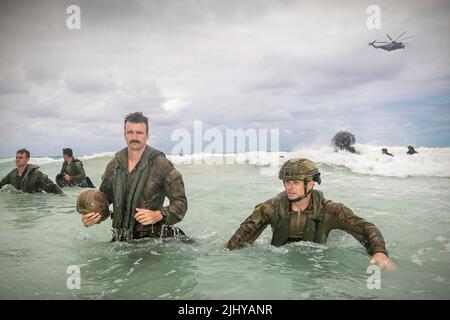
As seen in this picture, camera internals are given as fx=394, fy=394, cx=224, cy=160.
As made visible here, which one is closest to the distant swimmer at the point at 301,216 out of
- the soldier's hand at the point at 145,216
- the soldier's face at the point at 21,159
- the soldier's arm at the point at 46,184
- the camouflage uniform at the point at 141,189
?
the camouflage uniform at the point at 141,189

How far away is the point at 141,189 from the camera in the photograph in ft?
19.1

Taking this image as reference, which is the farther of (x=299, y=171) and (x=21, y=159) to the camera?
(x=21, y=159)

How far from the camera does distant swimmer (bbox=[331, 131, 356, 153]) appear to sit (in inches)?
1153

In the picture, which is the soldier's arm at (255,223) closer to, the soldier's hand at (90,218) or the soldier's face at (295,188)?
the soldier's face at (295,188)

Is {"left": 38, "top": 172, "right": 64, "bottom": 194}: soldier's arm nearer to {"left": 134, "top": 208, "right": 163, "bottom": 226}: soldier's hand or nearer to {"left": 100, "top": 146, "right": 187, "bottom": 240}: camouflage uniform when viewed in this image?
{"left": 100, "top": 146, "right": 187, "bottom": 240}: camouflage uniform

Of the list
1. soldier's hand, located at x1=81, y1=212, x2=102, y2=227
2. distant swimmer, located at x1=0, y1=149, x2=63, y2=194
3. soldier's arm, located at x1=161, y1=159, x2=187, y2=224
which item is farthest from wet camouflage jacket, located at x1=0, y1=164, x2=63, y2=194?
soldier's arm, located at x1=161, y1=159, x2=187, y2=224

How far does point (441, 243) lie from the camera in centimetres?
693

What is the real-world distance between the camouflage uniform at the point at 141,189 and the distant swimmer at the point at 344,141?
2504cm

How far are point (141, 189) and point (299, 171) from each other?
91.1 inches

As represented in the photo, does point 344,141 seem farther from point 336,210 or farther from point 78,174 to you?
point 336,210

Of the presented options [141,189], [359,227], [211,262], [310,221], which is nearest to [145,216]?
[141,189]
